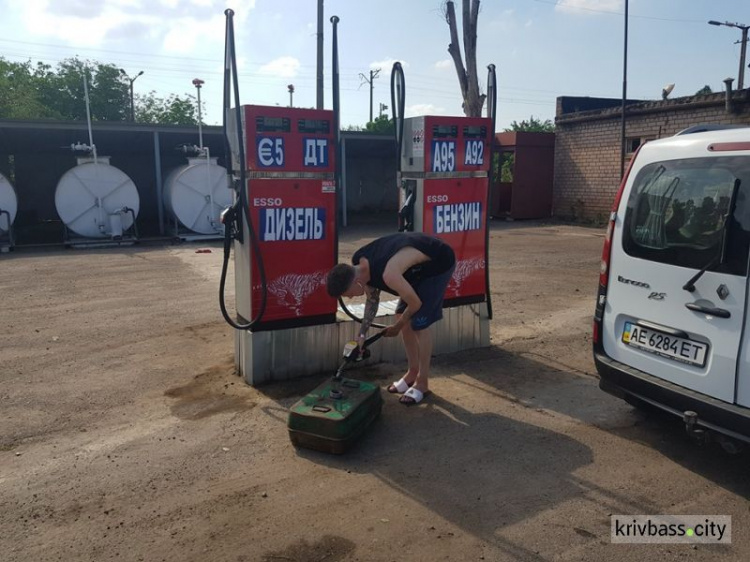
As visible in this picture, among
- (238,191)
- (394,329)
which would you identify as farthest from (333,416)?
(238,191)

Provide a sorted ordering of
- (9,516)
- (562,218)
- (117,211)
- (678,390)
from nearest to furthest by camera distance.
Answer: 1. (9,516)
2. (678,390)
3. (117,211)
4. (562,218)

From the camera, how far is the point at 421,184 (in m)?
5.84

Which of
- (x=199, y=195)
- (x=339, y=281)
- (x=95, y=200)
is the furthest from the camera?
(x=199, y=195)

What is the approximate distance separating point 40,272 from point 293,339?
8115 mm

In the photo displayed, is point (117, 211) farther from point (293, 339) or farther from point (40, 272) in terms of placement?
point (293, 339)

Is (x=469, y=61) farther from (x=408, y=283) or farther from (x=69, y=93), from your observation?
(x=69, y=93)

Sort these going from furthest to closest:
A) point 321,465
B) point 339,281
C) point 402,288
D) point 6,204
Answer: point 6,204 < point 402,288 < point 339,281 < point 321,465

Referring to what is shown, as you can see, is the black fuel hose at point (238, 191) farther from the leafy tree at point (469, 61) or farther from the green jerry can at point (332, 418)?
the leafy tree at point (469, 61)

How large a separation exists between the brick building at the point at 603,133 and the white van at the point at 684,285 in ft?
49.0

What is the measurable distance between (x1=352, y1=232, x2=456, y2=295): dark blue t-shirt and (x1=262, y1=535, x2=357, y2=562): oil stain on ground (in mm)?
1849

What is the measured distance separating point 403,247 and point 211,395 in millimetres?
2121

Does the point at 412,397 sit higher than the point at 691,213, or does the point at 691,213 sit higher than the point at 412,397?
the point at 691,213

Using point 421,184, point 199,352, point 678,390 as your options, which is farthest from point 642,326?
point 199,352

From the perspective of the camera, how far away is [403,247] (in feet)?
14.5
